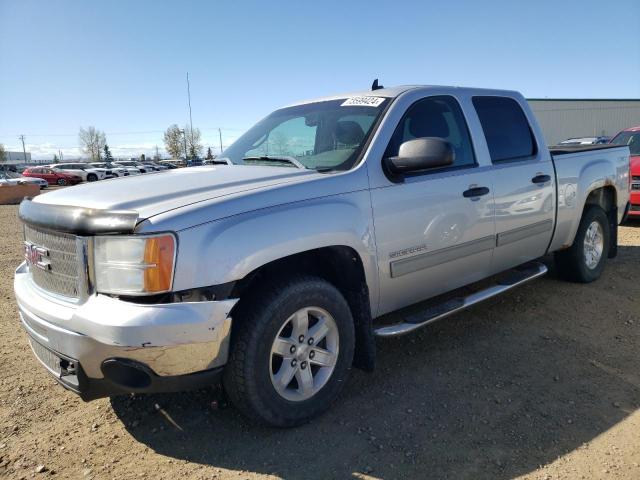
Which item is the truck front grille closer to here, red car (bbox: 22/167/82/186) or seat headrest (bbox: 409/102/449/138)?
seat headrest (bbox: 409/102/449/138)

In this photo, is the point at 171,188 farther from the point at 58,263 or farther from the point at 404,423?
the point at 404,423

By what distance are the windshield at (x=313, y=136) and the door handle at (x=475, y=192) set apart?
2.83ft

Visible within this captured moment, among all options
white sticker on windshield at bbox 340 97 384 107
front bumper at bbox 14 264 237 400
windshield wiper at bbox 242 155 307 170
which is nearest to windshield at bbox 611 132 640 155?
white sticker on windshield at bbox 340 97 384 107

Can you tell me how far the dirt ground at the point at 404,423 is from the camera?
8.13ft

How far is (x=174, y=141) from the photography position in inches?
3132

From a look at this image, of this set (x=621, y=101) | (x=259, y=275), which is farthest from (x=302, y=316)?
(x=621, y=101)

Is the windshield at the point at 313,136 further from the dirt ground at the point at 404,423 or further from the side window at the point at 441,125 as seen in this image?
the dirt ground at the point at 404,423

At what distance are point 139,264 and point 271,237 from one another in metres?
0.64

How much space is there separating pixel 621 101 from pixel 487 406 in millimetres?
56593

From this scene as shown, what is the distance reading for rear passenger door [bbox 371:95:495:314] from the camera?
312cm

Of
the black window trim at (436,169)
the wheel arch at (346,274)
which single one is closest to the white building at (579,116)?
the black window trim at (436,169)

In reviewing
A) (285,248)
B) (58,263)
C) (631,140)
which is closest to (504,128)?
(285,248)

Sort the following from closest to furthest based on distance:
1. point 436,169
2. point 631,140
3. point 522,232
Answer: point 436,169 → point 522,232 → point 631,140

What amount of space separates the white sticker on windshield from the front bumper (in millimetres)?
1824
